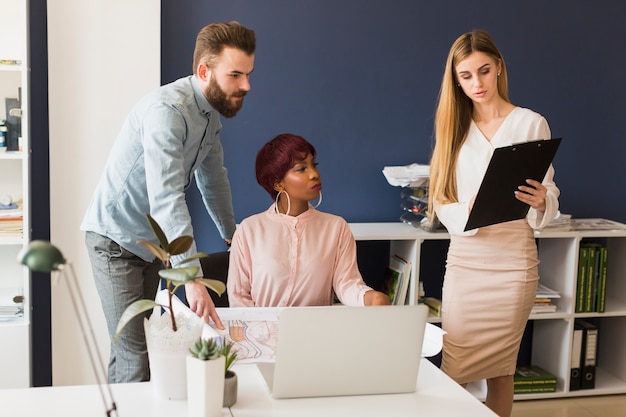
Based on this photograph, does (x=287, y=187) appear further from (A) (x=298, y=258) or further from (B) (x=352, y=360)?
(B) (x=352, y=360)

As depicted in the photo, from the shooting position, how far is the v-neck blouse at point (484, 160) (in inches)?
98.7

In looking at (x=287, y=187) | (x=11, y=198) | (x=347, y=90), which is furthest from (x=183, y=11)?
(x=287, y=187)

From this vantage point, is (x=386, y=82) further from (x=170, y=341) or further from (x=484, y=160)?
(x=170, y=341)

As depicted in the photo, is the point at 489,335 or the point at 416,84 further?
the point at 416,84

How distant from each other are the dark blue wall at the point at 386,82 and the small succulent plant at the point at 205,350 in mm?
2059

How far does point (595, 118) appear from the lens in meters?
3.94

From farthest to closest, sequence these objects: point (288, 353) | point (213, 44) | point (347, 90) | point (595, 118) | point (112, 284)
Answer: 1. point (595, 118)
2. point (347, 90)
3. point (112, 284)
4. point (213, 44)
5. point (288, 353)

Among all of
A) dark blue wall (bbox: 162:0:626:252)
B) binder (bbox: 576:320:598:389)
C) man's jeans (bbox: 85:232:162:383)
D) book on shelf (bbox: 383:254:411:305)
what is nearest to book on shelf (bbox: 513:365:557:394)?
binder (bbox: 576:320:598:389)

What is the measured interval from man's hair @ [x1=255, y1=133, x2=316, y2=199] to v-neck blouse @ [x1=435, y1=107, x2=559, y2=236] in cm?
52

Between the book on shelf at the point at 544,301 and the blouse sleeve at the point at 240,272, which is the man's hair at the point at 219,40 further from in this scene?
the book on shelf at the point at 544,301

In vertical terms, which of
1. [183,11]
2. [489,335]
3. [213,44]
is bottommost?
[489,335]

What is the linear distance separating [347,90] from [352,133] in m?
0.21

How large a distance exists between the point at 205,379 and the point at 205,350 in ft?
0.18

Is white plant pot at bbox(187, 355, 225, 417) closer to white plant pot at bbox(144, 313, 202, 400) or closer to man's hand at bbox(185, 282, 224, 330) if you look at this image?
white plant pot at bbox(144, 313, 202, 400)
